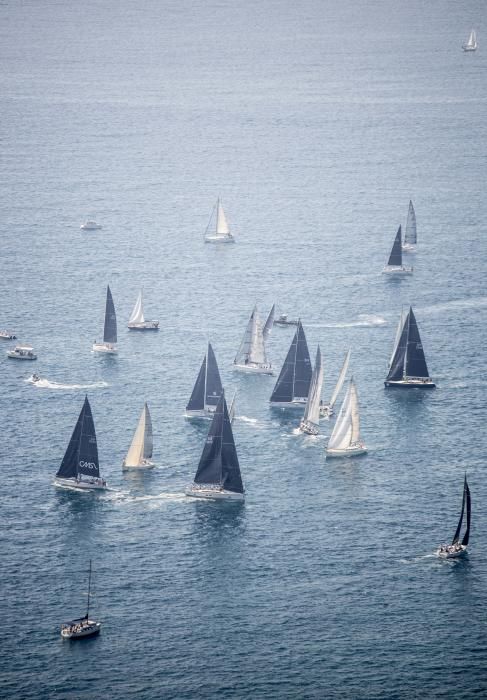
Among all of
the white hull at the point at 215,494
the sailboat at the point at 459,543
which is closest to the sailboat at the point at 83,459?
the white hull at the point at 215,494

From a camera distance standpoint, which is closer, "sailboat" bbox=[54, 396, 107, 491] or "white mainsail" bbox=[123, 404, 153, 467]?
"sailboat" bbox=[54, 396, 107, 491]

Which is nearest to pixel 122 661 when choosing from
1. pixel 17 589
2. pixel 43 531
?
pixel 17 589

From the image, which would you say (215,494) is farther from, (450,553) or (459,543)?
(459,543)

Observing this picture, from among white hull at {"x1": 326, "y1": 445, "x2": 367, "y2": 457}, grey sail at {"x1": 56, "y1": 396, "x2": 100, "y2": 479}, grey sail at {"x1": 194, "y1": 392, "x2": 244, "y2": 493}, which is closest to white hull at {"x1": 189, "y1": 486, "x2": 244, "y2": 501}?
grey sail at {"x1": 194, "y1": 392, "x2": 244, "y2": 493}

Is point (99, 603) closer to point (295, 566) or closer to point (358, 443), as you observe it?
point (295, 566)

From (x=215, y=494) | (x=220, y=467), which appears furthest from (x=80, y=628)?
(x=220, y=467)

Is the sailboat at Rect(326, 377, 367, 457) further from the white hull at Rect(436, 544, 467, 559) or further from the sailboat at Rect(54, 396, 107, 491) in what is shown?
the sailboat at Rect(54, 396, 107, 491)

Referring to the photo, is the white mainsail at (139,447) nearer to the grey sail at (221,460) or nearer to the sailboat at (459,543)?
the grey sail at (221,460)
